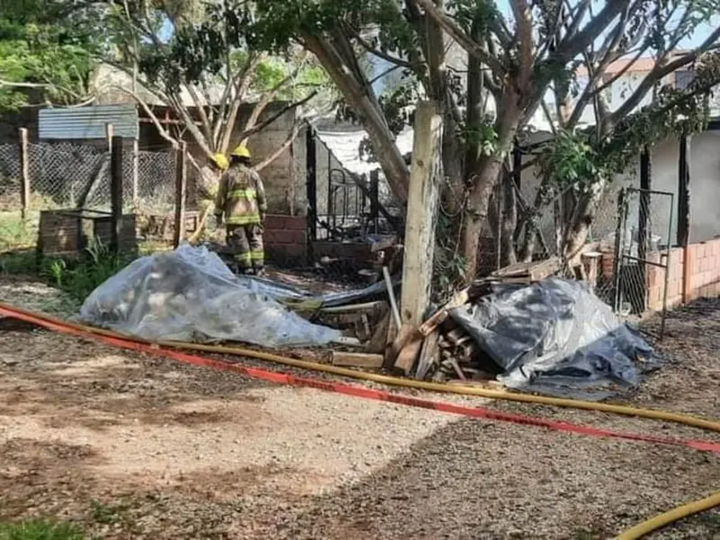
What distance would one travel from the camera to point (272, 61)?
60.6 feet

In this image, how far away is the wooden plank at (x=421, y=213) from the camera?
271 inches

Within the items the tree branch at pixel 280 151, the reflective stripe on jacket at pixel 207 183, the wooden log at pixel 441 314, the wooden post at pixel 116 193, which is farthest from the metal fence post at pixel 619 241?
the reflective stripe on jacket at pixel 207 183

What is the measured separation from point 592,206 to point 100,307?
17.1 feet

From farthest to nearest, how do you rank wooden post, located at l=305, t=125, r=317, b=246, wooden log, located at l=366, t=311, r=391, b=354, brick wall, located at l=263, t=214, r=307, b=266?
brick wall, located at l=263, t=214, r=307, b=266 < wooden post, located at l=305, t=125, r=317, b=246 < wooden log, located at l=366, t=311, r=391, b=354

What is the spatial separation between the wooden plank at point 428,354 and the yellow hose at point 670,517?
2.84 m

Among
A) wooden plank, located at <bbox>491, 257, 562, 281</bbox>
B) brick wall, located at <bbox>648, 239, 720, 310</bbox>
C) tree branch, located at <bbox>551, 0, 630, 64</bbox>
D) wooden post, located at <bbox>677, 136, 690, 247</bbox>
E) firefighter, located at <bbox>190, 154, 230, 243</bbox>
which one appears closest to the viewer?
tree branch, located at <bbox>551, 0, 630, 64</bbox>

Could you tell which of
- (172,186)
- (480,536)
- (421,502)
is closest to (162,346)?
(421,502)

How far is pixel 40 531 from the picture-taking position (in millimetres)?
3473

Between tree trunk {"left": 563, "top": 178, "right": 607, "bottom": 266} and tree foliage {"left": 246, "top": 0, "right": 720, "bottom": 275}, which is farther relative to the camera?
tree trunk {"left": 563, "top": 178, "right": 607, "bottom": 266}

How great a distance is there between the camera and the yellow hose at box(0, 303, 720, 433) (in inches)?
225

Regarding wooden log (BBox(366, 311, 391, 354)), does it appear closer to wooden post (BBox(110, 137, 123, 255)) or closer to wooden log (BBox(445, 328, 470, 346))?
wooden log (BBox(445, 328, 470, 346))

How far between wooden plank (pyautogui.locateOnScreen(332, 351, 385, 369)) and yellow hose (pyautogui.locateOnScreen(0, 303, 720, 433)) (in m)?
0.12

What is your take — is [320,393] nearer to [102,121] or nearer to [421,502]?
[421,502]

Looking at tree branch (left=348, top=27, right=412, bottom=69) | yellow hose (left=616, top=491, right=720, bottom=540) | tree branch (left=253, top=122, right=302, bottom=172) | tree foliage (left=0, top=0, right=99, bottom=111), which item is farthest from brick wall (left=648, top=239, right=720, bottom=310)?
tree foliage (left=0, top=0, right=99, bottom=111)
